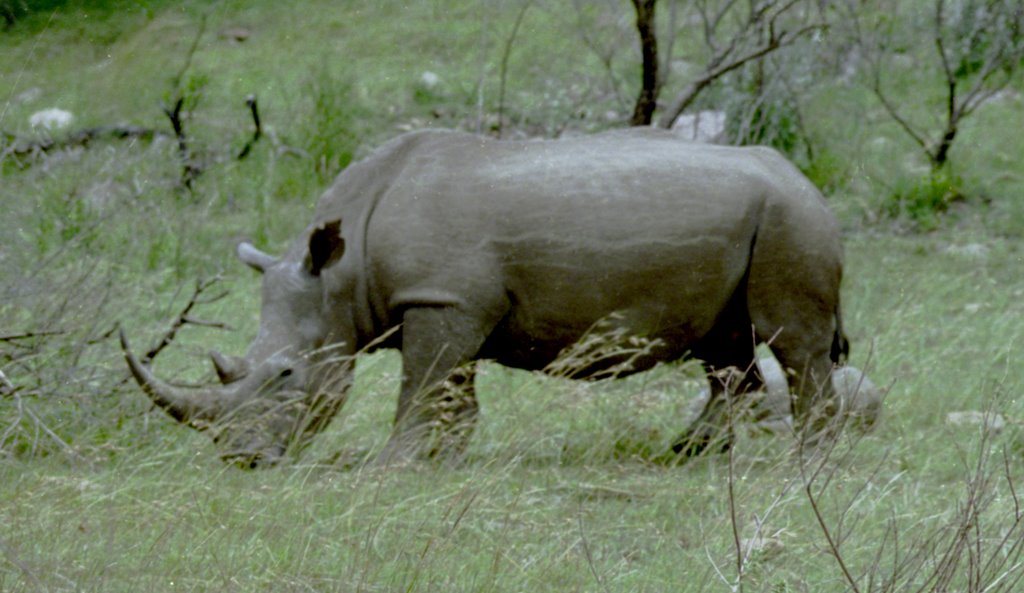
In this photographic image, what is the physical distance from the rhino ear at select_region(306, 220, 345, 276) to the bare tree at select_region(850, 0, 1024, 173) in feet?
19.5

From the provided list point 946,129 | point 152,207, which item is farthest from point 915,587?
point 946,129

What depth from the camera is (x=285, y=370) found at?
17.4 ft

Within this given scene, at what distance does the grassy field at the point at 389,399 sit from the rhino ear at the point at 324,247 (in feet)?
1.77

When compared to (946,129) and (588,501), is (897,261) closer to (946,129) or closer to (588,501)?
(946,129)

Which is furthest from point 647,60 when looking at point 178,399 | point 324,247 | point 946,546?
point 946,546

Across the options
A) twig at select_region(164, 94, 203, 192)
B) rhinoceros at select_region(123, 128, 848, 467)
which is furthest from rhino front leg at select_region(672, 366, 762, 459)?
twig at select_region(164, 94, 203, 192)

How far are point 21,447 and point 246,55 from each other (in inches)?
264

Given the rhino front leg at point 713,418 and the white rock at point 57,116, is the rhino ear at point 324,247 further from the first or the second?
the white rock at point 57,116

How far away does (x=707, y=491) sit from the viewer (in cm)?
467

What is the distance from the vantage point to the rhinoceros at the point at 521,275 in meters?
5.20

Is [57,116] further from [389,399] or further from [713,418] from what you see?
[713,418]

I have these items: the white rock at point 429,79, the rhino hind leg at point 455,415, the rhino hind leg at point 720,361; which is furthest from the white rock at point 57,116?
the rhino hind leg at point 720,361

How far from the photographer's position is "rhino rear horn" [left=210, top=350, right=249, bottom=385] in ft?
17.0

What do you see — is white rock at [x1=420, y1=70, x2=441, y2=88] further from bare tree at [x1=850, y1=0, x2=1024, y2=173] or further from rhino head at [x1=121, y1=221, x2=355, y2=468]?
rhino head at [x1=121, y1=221, x2=355, y2=468]
